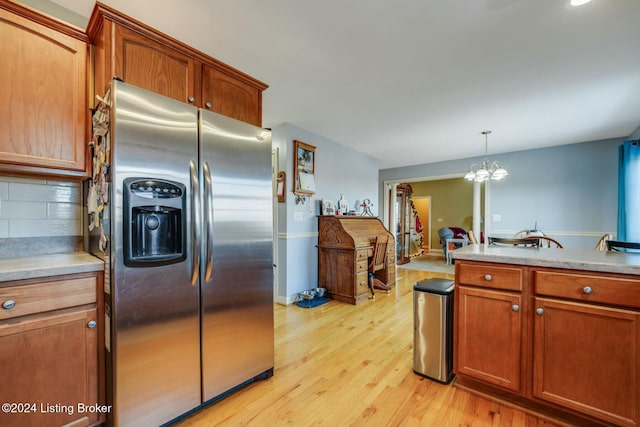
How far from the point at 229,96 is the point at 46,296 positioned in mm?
1515

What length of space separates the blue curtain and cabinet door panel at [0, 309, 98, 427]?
5.91m

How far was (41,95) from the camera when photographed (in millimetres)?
1503

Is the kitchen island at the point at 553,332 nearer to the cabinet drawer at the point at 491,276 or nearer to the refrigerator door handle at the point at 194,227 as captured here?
the cabinet drawer at the point at 491,276

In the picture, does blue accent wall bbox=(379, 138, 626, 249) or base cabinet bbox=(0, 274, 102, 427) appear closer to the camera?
base cabinet bbox=(0, 274, 102, 427)

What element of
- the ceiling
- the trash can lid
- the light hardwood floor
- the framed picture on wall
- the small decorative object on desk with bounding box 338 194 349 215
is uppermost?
the ceiling

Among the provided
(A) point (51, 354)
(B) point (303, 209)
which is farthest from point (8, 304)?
(B) point (303, 209)

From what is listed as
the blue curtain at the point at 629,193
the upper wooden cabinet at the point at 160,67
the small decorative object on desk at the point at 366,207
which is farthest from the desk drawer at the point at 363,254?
the blue curtain at the point at 629,193

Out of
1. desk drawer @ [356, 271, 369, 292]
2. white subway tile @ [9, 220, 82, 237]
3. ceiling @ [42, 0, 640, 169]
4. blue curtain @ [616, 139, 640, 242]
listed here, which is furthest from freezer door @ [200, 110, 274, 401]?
blue curtain @ [616, 139, 640, 242]

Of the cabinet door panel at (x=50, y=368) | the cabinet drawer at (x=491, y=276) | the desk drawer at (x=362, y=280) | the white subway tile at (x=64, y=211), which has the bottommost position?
the desk drawer at (x=362, y=280)

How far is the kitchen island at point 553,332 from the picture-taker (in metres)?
1.36

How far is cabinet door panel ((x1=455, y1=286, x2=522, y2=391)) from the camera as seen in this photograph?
1.62 metres

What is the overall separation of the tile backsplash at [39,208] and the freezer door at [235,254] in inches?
37.6

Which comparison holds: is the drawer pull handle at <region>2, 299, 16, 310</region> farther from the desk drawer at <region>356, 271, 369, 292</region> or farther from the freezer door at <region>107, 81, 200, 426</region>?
the desk drawer at <region>356, 271, 369, 292</region>

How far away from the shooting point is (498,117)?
357 centimetres
